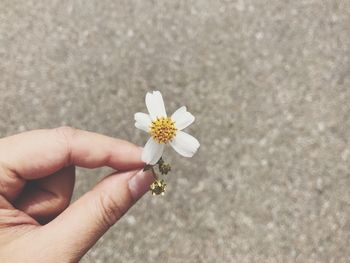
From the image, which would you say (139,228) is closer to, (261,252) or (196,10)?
(261,252)

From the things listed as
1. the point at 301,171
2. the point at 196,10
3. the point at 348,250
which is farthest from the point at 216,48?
the point at 348,250

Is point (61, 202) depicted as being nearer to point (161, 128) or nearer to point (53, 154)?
point (53, 154)

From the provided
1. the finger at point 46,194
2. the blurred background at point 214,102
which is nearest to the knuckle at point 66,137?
the finger at point 46,194

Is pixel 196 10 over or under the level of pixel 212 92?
over

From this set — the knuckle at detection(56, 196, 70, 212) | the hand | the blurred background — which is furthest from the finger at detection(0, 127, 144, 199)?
the blurred background

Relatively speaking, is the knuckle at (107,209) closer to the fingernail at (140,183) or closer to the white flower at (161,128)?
the fingernail at (140,183)

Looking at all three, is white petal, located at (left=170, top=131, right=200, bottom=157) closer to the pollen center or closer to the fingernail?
the pollen center

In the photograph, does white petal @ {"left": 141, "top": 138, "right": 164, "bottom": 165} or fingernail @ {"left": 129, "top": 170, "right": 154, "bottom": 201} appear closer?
white petal @ {"left": 141, "top": 138, "right": 164, "bottom": 165}
